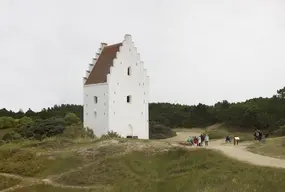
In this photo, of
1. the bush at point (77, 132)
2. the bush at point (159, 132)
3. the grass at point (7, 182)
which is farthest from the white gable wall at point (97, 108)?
the grass at point (7, 182)

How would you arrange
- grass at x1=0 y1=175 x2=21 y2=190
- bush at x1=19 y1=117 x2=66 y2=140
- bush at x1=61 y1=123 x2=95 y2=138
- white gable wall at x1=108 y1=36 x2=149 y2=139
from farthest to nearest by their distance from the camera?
bush at x1=19 y1=117 x2=66 y2=140 → white gable wall at x1=108 y1=36 x2=149 y2=139 → bush at x1=61 y1=123 x2=95 y2=138 → grass at x1=0 y1=175 x2=21 y2=190

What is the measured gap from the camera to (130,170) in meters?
21.4

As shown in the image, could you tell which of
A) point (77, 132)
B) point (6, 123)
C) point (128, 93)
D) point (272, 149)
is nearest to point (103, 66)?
point (128, 93)

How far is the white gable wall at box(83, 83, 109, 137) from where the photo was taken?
36.6m

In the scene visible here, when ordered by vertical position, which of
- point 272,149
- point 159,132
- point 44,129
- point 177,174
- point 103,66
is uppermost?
point 103,66

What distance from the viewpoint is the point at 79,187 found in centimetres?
1978

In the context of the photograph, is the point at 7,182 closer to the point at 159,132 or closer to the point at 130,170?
the point at 130,170

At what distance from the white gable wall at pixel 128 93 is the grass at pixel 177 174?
1361 centimetres

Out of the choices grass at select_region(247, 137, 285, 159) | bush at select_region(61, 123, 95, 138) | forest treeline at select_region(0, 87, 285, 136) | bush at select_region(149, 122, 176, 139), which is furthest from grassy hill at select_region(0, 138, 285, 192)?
forest treeline at select_region(0, 87, 285, 136)

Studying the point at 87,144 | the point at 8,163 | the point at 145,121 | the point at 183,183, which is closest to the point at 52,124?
the point at 145,121

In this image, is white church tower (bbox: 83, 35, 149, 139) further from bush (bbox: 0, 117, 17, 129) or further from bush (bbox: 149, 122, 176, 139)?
bush (bbox: 0, 117, 17, 129)

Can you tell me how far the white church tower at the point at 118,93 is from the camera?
36656 millimetres

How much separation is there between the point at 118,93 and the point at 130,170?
16.4 metres

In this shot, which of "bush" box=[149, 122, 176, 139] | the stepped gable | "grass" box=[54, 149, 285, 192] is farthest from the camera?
"bush" box=[149, 122, 176, 139]
